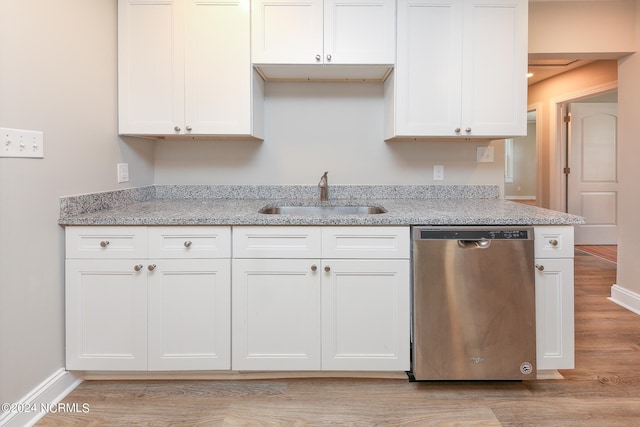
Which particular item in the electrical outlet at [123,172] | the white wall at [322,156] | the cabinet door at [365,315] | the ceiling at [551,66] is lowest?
the cabinet door at [365,315]

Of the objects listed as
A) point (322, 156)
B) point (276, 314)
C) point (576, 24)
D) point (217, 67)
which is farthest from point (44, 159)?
point (576, 24)

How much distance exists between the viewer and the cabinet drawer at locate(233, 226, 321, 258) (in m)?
1.89

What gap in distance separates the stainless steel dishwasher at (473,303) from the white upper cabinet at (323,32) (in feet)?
3.53

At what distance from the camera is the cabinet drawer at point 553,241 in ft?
6.21

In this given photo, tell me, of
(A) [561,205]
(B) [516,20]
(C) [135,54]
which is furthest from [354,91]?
(A) [561,205]

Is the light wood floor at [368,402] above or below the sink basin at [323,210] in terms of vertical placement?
below

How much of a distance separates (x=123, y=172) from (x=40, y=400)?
1201 millimetres

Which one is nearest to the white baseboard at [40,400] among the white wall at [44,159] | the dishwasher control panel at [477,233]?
the white wall at [44,159]

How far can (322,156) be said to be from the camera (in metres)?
2.72

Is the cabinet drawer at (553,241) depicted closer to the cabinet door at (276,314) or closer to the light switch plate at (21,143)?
the cabinet door at (276,314)

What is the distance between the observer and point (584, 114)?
17.5ft

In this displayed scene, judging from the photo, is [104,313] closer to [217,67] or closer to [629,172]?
[217,67]

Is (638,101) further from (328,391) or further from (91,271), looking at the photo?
(91,271)

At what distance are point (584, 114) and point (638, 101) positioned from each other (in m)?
2.63
